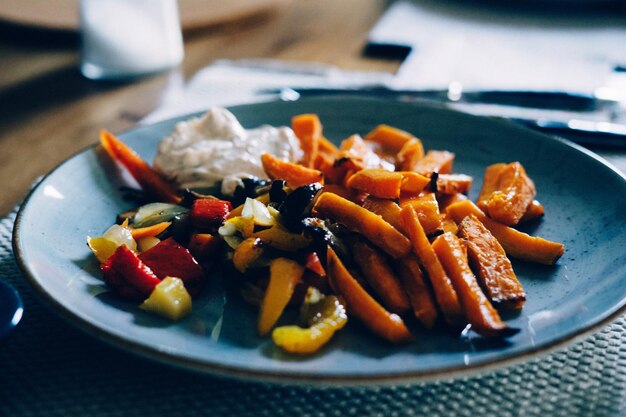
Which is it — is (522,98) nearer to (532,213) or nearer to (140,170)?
(532,213)

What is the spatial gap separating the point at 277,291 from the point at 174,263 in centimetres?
25

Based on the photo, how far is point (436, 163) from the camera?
70.1 inches

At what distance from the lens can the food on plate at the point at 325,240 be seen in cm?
125

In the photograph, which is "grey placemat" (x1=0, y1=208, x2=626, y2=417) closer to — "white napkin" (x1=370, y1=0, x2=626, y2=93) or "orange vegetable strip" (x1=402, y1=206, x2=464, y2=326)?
"orange vegetable strip" (x1=402, y1=206, x2=464, y2=326)

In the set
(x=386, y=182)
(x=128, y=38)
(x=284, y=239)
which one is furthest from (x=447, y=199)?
(x=128, y=38)

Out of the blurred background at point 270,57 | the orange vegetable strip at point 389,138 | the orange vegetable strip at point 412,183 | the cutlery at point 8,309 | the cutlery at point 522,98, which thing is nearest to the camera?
the cutlery at point 8,309

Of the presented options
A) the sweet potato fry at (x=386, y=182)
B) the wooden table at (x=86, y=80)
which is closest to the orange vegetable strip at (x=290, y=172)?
the sweet potato fry at (x=386, y=182)

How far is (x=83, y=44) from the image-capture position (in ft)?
9.12

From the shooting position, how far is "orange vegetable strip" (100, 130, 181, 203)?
1760 mm

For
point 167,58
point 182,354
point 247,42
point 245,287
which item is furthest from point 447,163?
point 247,42

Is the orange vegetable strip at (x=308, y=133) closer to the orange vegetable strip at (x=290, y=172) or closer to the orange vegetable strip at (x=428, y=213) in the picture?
the orange vegetable strip at (x=290, y=172)

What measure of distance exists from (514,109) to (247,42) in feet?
4.77

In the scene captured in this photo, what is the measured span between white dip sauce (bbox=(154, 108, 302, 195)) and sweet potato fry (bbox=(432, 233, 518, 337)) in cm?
57

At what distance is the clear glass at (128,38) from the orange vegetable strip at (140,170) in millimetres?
1017
